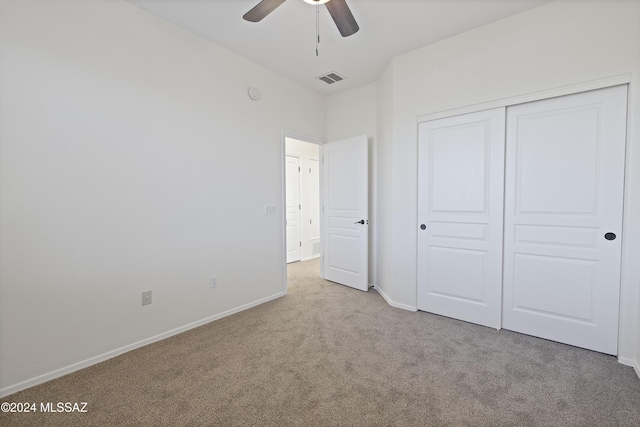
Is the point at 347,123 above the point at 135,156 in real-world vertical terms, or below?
above

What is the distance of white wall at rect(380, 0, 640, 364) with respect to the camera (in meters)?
2.02

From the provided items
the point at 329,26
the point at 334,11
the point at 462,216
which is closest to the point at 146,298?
the point at 334,11

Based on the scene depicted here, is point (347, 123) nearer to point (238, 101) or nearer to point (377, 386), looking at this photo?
point (238, 101)

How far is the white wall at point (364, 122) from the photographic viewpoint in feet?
12.3

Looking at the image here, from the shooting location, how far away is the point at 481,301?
271cm

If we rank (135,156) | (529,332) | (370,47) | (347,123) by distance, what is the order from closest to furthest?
(135,156) < (529,332) < (370,47) < (347,123)

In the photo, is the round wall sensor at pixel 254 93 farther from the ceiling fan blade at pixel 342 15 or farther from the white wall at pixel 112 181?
the ceiling fan blade at pixel 342 15

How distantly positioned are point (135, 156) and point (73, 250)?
842mm

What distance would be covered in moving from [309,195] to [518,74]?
3.96 m

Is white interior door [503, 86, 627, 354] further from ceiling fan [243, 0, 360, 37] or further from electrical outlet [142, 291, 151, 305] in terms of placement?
electrical outlet [142, 291, 151, 305]

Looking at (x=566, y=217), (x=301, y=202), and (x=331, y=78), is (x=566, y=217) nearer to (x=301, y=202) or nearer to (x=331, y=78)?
(x=331, y=78)

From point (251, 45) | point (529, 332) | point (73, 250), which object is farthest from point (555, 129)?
point (73, 250)

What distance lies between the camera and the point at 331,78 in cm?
361

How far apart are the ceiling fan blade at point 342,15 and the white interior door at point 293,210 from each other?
352cm
